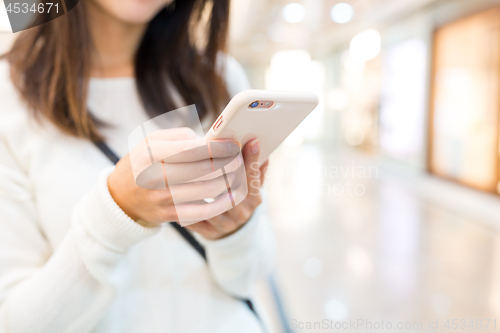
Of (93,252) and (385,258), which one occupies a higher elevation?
(93,252)

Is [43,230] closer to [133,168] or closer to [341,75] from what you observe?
[133,168]

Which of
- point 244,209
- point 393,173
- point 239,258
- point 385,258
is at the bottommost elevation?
point 393,173

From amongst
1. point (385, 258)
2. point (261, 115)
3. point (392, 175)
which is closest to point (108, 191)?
point (261, 115)

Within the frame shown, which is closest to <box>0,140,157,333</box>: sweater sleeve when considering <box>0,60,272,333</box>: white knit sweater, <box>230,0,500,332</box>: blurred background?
<box>0,60,272,333</box>: white knit sweater

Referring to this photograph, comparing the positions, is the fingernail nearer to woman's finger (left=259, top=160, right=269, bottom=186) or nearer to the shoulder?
woman's finger (left=259, top=160, right=269, bottom=186)

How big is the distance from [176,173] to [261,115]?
0.33 feet

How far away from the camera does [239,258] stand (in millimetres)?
503

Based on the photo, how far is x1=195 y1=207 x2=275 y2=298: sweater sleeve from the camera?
474 millimetres

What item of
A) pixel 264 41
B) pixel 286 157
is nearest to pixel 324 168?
pixel 286 157

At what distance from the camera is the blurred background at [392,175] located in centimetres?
149

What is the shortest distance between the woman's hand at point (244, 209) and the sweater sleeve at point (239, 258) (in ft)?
0.04

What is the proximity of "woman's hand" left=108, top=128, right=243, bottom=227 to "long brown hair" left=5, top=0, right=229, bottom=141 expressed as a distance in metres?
0.20

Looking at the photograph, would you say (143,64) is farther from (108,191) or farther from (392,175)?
(392,175)

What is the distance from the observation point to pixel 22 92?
47 cm
